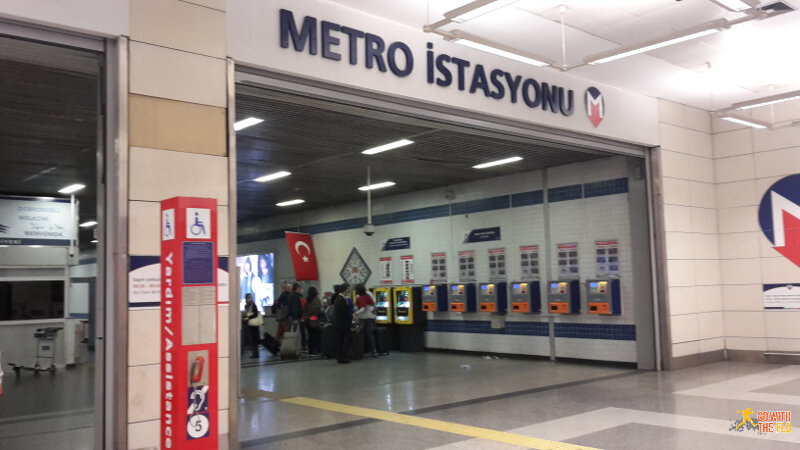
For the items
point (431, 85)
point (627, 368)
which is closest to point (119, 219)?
point (431, 85)

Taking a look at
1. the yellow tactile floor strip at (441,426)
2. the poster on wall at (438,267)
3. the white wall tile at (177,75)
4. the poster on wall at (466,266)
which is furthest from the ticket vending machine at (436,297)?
the white wall tile at (177,75)

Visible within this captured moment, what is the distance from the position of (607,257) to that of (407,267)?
4.65 m

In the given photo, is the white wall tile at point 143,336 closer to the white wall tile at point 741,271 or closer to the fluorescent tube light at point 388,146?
the fluorescent tube light at point 388,146

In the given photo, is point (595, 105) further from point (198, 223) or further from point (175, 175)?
point (198, 223)

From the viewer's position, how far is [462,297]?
41.4ft

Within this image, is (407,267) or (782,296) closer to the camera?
(782,296)

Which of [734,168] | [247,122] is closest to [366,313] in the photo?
[247,122]

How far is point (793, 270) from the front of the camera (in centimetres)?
972

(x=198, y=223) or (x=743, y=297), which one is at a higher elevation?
(x=198, y=223)

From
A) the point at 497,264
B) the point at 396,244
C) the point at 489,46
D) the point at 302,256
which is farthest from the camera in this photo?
the point at 302,256

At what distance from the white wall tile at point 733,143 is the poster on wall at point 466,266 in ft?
14.9

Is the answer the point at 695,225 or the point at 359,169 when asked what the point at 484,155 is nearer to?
the point at 359,169

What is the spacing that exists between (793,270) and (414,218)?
6837mm

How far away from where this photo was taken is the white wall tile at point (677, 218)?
9.59m
